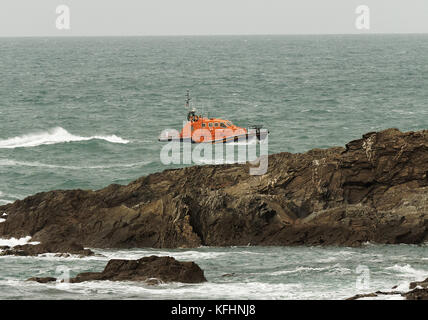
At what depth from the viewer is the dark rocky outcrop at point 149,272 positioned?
23172 millimetres

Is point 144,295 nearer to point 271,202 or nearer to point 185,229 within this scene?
point 185,229

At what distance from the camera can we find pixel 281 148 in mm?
57156

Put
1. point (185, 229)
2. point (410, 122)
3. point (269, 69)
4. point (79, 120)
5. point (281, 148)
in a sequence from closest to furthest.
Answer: point (185, 229) → point (281, 148) → point (410, 122) → point (79, 120) → point (269, 69)

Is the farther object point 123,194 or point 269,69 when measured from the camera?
point 269,69

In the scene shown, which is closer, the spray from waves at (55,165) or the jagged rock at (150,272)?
the jagged rock at (150,272)

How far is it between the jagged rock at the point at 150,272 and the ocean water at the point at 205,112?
0.47 m

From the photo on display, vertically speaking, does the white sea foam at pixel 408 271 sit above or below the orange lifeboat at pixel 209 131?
below

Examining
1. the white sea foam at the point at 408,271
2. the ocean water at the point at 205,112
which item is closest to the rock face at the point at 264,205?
the ocean water at the point at 205,112

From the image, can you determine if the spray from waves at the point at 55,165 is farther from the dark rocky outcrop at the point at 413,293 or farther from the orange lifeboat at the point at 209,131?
the dark rocky outcrop at the point at 413,293

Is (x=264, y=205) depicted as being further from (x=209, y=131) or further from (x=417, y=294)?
(x=209, y=131)

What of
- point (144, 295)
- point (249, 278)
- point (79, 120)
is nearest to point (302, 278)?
point (249, 278)

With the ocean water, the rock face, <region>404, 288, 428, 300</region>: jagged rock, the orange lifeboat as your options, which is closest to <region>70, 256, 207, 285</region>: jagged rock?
the ocean water
